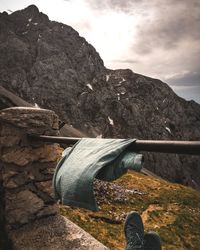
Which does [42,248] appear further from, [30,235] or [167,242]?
[167,242]

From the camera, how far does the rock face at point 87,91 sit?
8219 centimetres

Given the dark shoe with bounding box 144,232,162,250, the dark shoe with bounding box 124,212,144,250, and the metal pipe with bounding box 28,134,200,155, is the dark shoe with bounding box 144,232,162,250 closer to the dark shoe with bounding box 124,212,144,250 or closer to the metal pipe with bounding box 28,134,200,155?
the dark shoe with bounding box 124,212,144,250

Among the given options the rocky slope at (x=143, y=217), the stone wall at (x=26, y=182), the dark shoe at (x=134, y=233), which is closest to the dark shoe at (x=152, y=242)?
the dark shoe at (x=134, y=233)

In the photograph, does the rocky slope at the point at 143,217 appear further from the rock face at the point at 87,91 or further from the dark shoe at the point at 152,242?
the rock face at the point at 87,91

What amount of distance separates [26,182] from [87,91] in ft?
281

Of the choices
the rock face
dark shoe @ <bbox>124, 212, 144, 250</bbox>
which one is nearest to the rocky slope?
dark shoe @ <bbox>124, 212, 144, 250</bbox>

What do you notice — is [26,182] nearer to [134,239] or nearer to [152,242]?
[134,239]

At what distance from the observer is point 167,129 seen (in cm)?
9344

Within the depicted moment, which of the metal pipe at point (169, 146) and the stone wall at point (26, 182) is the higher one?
the metal pipe at point (169, 146)

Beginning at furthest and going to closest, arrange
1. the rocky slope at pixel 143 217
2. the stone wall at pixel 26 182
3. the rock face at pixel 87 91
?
the rock face at pixel 87 91, the rocky slope at pixel 143 217, the stone wall at pixel 26 182

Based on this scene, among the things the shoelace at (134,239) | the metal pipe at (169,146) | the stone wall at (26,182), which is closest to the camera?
the metal pipe at (169,146)

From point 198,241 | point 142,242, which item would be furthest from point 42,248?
point 198,241

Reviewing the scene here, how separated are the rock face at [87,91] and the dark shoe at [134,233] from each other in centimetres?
7346

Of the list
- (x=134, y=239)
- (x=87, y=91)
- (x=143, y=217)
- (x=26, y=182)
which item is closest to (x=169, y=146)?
(x=134, y=239)
